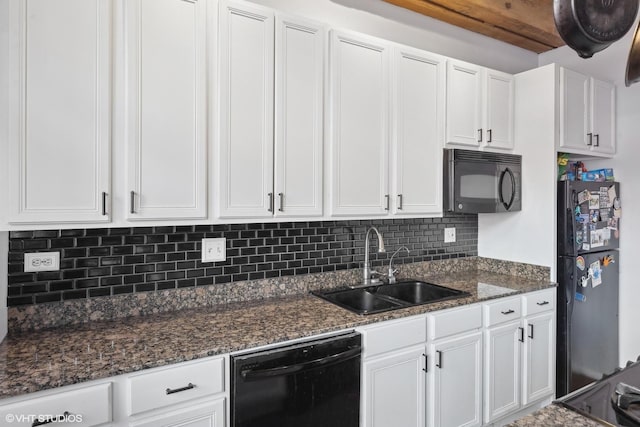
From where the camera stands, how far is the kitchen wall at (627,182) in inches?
115

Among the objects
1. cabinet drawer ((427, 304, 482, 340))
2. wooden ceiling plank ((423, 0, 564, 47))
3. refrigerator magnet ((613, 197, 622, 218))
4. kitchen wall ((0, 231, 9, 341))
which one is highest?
wooden ceiling plank ((423, 0, 564, 47))

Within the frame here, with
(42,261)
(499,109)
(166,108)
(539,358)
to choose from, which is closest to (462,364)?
(539,358)

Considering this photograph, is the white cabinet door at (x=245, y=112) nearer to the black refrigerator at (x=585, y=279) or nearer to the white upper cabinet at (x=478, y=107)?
the white upper cabinet at (x=478, y=107)

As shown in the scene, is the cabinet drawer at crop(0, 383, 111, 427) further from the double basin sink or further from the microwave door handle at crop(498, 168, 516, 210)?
the microwave door handle at crop(498, 168, 516, 210)

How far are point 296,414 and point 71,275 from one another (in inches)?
46.2

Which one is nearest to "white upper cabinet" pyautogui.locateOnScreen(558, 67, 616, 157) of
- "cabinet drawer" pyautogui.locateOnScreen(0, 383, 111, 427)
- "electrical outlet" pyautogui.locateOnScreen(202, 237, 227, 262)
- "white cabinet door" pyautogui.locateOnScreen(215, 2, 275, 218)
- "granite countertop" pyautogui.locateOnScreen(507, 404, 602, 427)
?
"white cabinet door" pyautogui.locateOnScreen(215, 2, 275, 218)

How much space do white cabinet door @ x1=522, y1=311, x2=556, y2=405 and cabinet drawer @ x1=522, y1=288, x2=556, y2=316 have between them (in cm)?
4

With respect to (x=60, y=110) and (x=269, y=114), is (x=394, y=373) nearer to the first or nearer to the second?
(x=269, y=114)

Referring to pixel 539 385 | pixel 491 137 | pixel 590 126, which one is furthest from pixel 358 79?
pixel 539 385

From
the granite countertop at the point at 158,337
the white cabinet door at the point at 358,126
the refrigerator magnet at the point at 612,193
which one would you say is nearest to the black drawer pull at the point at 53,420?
the granite countertop at the point at 158,337

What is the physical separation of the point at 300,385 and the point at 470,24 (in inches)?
113

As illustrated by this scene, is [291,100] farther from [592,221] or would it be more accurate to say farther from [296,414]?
[592,221]

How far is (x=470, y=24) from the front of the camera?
9.62 feet

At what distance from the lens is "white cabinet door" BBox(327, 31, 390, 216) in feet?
6.75
